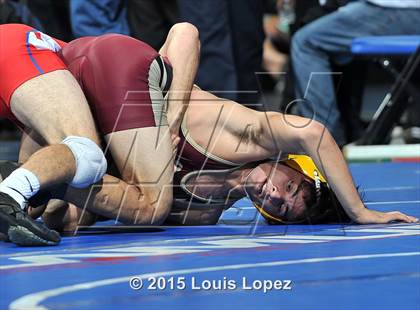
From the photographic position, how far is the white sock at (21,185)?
12.0 ft

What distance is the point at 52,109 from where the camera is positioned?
3963mm

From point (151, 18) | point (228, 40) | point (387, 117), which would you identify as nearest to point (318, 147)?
point (387, 117)

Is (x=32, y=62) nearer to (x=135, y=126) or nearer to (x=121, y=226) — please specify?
(x=135, y=126)

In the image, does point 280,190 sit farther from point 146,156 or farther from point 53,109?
point 53,109

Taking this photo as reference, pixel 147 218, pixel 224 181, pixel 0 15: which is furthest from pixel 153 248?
pixel 0 15

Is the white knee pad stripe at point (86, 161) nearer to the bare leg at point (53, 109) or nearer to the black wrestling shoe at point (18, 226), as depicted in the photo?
the bare leg at point (53, 109)

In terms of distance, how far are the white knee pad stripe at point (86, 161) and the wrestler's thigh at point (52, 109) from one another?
8cm

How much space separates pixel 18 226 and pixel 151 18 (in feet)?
16.3

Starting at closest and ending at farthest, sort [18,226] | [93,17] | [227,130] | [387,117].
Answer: [18,226] < [227,130] < [387,117] < [93,17]

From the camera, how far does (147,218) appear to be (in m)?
4.13

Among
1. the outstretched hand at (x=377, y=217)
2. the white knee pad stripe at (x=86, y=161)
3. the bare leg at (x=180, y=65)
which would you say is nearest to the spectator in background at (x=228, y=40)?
the bare leg at (x=180, y=65)

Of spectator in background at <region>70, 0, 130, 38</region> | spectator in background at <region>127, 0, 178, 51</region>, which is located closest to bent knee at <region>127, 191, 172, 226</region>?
spectator in background at <region>70, 0, 130, 38</region>

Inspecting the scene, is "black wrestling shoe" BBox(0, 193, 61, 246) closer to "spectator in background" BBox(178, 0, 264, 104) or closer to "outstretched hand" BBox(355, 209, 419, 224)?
"outstretched hand" BBox(355, 209, 419, 224)

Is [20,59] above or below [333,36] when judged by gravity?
above
